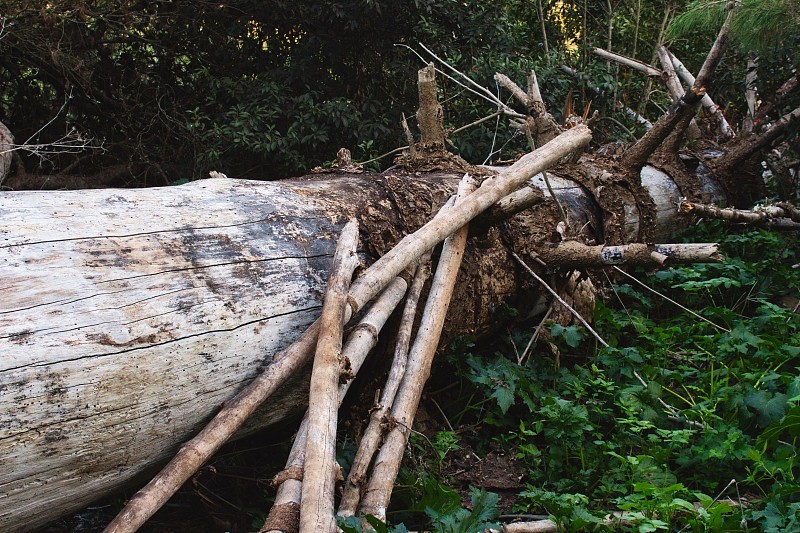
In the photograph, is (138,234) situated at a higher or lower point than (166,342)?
higher

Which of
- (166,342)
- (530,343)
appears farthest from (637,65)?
(166,342)

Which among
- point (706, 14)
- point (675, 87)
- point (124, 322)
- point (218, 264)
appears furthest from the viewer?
point (675, 87)

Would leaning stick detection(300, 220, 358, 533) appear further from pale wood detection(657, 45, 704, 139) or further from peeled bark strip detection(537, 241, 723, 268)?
pale wood detection(657, 45, 704, 139)

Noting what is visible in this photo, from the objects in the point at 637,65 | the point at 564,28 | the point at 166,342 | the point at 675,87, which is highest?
the point at 564,28

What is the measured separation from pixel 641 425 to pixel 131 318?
73.8 inches

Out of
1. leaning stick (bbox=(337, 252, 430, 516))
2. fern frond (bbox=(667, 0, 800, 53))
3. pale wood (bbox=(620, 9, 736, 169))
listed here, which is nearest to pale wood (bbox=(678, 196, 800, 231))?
pale wood (bbox=(620, 9, 736, 169))

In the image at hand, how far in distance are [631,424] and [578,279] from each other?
3.76 ft

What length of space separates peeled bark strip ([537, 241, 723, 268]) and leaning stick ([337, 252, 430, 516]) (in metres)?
0.86

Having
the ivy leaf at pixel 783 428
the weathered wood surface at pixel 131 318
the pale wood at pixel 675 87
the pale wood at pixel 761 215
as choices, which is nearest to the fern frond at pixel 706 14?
the pale wood at pixel 675 87

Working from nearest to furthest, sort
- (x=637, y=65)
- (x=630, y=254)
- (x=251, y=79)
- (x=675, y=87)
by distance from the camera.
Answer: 1. (x=630, y=254)
2. (x=675, y=87)
3. (x=637, y=65)
4. (x=251, y=79)

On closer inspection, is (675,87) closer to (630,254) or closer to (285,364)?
(630,254)

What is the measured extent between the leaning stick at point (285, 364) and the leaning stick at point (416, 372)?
0.52 feet

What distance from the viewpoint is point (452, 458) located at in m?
2.99

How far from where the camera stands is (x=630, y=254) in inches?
134
